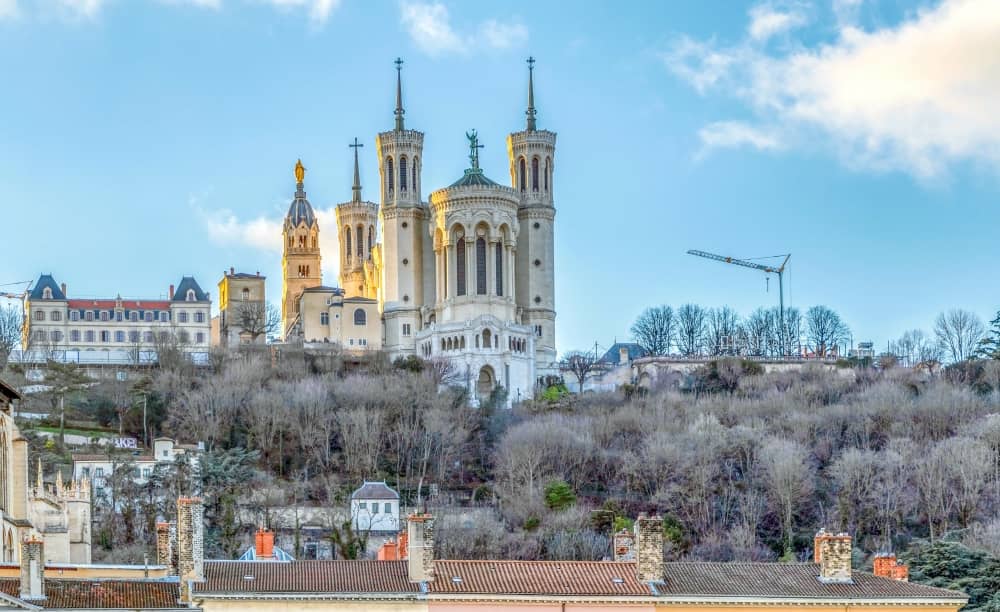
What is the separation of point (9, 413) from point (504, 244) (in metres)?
62.0

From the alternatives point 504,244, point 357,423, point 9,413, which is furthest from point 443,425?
point 9,413

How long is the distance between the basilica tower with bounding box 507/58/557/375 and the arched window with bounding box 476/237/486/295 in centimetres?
403

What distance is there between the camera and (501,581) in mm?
39219

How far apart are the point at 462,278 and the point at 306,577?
7710 cm

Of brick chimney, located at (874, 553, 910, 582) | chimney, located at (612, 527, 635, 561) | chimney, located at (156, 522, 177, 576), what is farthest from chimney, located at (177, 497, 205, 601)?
brick chimney, located at (874, 553, 910, 582)

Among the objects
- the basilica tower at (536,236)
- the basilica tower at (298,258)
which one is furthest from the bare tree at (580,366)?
the basilica tower at (298,258)

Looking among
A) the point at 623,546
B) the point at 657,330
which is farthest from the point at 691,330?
the point at 623,546

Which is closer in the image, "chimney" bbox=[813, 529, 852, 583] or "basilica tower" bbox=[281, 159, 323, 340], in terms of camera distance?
"chimney" bbox=[813, 529, 852, 583]

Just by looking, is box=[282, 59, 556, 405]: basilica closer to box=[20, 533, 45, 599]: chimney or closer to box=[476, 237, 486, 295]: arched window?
box=[476, 237, 486, 295]: arched window

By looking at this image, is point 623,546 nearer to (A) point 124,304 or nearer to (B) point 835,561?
(B) point 835,561

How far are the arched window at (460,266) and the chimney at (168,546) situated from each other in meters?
69.8

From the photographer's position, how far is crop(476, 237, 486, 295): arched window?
115m

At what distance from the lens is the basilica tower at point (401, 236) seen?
11744cm

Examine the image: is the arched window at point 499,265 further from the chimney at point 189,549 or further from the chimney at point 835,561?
the chimney at point 189,549
